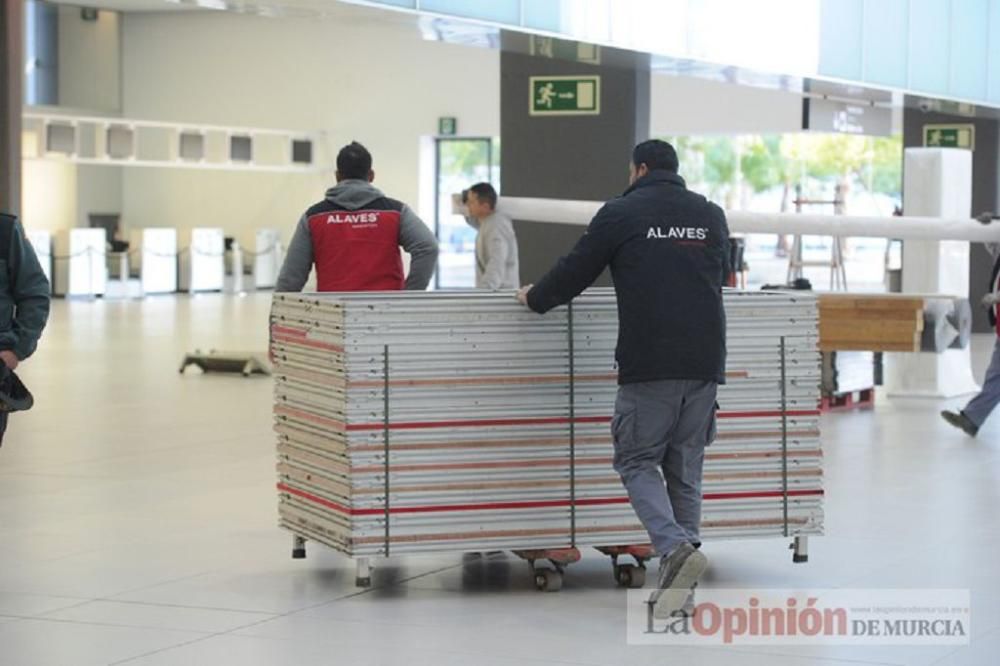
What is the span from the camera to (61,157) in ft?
111

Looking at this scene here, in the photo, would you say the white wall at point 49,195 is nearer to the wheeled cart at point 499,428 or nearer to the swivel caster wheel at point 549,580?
the wheeled cart at point 499,428

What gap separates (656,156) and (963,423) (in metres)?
7.43

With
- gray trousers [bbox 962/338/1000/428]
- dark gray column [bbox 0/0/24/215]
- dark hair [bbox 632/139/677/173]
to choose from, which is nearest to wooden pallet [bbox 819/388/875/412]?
gray trousers [bbox 962/338/1000/428]

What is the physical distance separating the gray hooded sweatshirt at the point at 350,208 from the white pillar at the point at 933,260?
9.70 meters

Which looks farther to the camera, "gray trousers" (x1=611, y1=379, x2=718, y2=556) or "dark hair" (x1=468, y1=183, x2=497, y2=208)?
"dark hair" (x1=468, y1=183, x2=497, y2=208)

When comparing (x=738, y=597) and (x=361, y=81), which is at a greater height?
(x=361, y=81)

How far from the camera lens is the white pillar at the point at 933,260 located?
17672 mm

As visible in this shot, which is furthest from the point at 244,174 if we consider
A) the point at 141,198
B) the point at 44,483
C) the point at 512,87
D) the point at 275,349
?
the point at 275,349

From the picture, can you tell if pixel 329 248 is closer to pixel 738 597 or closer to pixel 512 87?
pixel 738 597

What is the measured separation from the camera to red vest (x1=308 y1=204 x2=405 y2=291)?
29.3 ft

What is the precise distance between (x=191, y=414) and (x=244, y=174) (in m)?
27.2

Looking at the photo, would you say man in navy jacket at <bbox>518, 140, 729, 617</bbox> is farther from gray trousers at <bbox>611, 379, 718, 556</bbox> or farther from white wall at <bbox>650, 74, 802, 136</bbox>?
white wall at <bbox>650, 74, 802, 136</bbox>

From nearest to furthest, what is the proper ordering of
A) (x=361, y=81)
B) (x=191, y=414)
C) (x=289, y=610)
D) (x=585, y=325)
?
(x=289, y=610) → (x=585, y=325) → (x=191, y=414) → (x=361, y=81)

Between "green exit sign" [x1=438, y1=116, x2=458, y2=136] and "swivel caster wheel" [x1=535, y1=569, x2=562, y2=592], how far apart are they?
31.9 m
